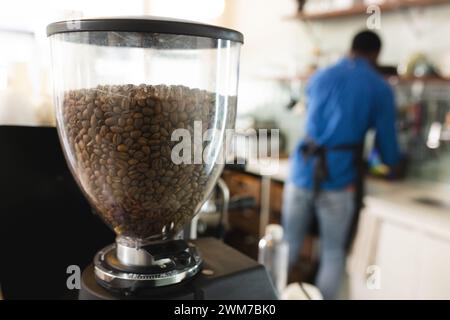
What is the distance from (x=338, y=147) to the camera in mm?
1722

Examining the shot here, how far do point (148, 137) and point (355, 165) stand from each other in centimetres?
147

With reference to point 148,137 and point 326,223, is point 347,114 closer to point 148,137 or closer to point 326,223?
point 326,223

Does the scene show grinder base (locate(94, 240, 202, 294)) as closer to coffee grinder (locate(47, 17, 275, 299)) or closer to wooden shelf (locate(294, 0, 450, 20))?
coffee grinder (locate(47, 17, 275, 299))

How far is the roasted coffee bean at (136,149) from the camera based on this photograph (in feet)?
1.43

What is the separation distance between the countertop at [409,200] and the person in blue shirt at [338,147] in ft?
0.43

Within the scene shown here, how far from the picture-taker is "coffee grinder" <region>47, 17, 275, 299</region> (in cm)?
44

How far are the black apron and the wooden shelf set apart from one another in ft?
2.62

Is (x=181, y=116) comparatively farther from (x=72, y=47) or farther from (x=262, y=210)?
(x=262, y=210)

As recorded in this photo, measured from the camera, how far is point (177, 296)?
0.45 meters

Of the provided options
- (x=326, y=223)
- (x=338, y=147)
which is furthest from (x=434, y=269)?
(x=338, y=147)

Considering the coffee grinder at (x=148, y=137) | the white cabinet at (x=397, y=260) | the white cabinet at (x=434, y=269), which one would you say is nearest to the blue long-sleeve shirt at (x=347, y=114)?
the white cabinet at (x=397, y=260)

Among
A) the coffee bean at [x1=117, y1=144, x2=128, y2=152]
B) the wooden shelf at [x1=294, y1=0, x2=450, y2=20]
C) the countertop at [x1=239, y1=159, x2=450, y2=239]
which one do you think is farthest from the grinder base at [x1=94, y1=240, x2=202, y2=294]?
the wooden shelf at [x1=294, y1=0, x2=450, y2=20]

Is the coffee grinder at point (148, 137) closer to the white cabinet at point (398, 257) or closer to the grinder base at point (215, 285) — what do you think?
the grinder base at point (215, 285)
